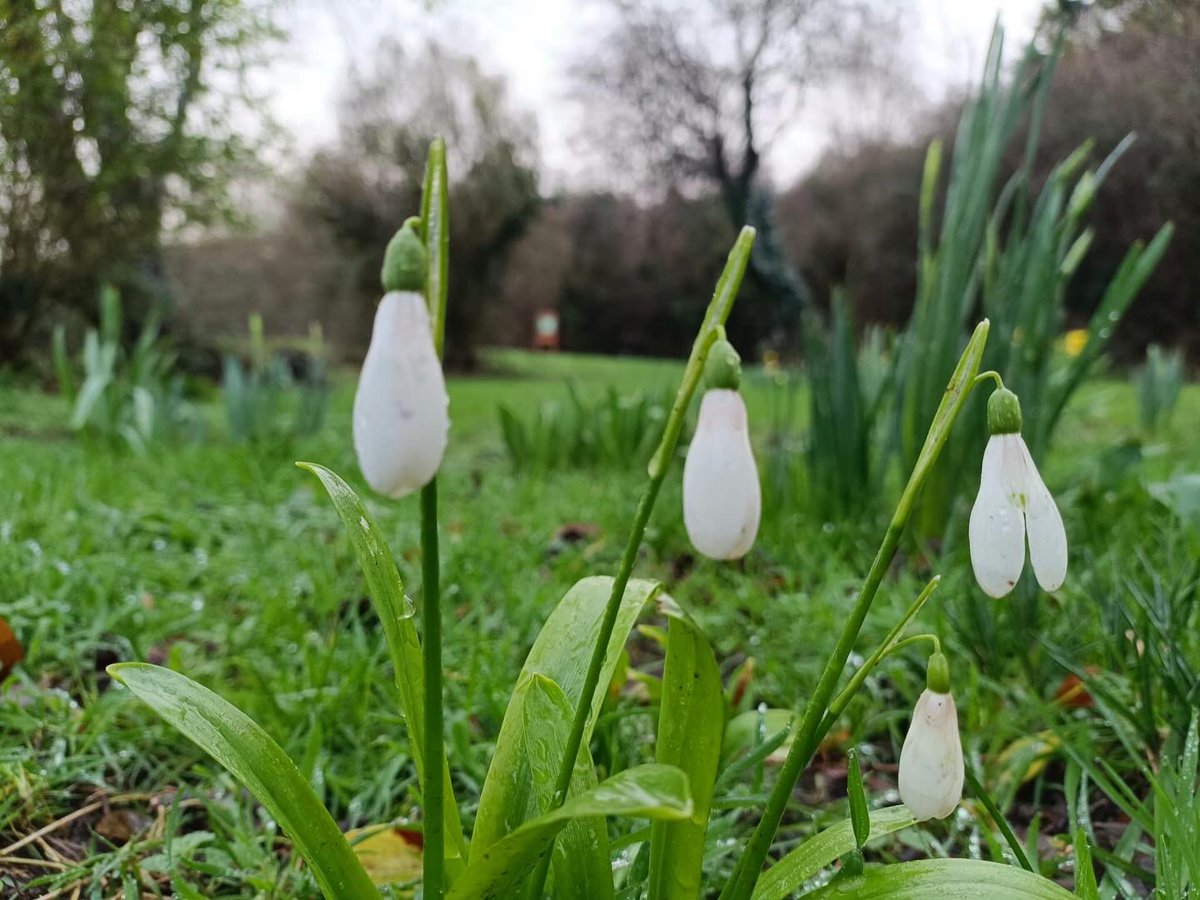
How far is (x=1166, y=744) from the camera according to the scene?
988 mm

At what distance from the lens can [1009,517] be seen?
0.54 metres

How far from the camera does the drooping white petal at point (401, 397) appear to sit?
1.43ft

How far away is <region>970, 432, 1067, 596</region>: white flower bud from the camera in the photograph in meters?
0.53

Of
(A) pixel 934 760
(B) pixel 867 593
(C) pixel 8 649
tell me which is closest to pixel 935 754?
(A) pixel 934 760

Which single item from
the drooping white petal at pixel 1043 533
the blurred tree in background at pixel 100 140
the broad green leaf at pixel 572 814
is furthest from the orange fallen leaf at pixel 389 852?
the blurred tree in background at pixel 100 140

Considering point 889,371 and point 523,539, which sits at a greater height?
point 889,371

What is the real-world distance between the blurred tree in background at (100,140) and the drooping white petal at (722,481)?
228cm

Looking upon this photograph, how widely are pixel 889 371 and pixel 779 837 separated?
3.73 feet

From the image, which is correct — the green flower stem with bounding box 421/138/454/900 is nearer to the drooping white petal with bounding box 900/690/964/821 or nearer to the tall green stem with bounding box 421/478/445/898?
the tall green stem with bounding box 421/478/445/898

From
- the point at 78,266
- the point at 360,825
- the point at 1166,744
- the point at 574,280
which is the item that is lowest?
the point at 360,825

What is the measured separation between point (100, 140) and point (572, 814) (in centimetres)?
429

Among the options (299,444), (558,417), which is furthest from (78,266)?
(558,417)

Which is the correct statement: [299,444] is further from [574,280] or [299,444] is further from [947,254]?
[574,280]

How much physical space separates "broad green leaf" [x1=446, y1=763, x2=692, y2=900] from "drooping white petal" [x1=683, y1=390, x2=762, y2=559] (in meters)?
0.13
